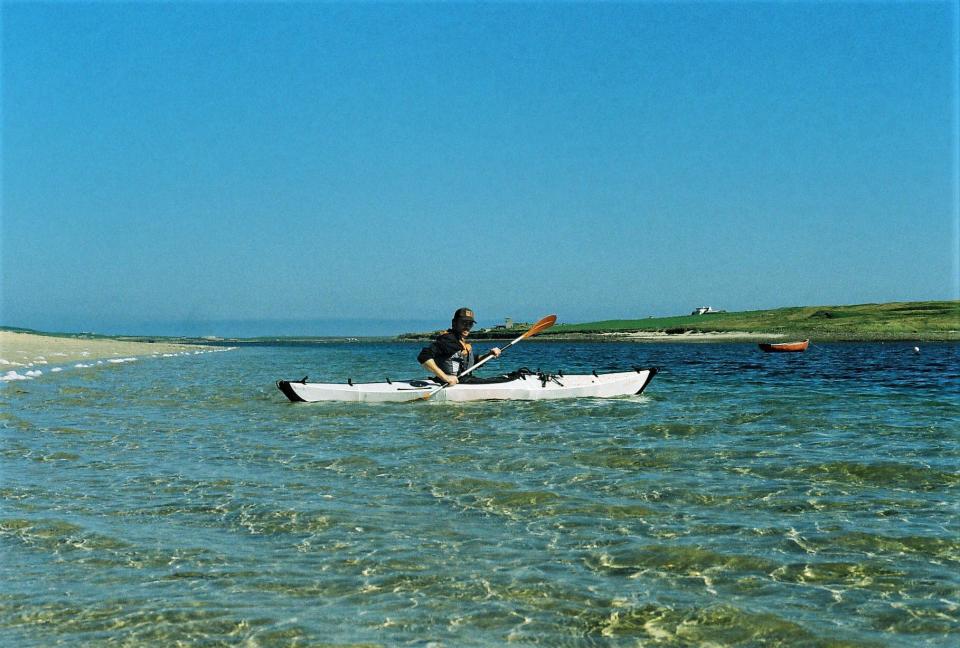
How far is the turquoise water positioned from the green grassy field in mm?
99904

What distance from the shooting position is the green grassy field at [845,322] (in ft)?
342

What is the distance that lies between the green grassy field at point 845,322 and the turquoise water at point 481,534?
9990cm

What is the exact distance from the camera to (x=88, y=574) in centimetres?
633

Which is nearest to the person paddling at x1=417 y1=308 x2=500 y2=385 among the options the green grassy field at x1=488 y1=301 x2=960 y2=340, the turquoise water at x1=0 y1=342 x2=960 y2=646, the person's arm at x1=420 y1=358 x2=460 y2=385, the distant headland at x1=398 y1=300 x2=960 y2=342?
the person's arm at x1=420 y1=358 x2=460 y2=385

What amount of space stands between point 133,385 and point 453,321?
15.4 meters

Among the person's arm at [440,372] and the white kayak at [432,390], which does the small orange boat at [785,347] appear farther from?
the person's arm at [440,372]

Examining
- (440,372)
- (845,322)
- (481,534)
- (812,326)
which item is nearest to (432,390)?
(440,372)

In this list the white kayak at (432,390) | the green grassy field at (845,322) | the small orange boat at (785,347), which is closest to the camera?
the white kayak at (432,390)

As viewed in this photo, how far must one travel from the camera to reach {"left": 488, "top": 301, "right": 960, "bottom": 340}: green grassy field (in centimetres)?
10412

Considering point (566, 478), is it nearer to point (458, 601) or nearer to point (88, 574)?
point (458, 601)

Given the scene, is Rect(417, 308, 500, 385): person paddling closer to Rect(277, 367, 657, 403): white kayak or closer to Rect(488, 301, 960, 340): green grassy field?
Rect(277, 367, 657, 403): white kayak

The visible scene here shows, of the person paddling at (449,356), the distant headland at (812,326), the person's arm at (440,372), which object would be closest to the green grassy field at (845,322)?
the distant headland at (812,326)

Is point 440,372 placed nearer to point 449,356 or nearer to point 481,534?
Answer: point 449,356

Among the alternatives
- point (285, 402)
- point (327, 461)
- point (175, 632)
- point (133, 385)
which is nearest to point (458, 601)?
point (175, 632)
